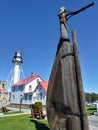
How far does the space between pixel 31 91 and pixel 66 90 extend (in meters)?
45.6

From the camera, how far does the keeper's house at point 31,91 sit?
44081mm

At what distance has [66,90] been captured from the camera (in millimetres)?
3070

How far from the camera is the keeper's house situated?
1735 inches

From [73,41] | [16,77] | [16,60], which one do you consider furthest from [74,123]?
[16,60]

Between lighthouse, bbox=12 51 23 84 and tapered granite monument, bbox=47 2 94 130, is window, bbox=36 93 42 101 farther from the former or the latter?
tapered granite monument, bbox=47 2 94 130

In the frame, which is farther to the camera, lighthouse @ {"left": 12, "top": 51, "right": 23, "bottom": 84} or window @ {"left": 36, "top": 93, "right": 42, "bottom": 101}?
lighthouse @ {"left": 12, "top": 51, "right": 23, "bottom": 84}

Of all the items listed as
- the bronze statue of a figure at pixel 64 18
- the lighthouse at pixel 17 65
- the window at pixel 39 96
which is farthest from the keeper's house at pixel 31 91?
the bronze statue of a figure at pixel 64 18

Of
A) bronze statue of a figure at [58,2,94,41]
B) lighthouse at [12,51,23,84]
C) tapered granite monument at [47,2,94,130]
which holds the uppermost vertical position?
lighthouse at [12,51,23,84]

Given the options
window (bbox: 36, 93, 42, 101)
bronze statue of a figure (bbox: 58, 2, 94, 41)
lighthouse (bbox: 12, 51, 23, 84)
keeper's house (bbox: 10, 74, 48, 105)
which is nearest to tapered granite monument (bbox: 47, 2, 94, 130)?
bronze statue of a figure (bbox: 58, 2, 94, 41)

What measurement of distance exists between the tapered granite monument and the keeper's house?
3940 cm

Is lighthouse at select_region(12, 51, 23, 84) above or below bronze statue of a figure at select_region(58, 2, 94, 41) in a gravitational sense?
above

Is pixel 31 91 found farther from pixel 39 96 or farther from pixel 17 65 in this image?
pixel 17 65

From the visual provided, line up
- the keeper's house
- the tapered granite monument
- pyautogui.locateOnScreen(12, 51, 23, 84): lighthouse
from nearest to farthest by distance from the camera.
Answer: the tapered granite monument, the keeper's house, pyautogui.locateOnScreen(12, 51, 23, 84): lighthouse

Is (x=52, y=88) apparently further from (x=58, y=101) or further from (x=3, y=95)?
(x=3, y=95)
